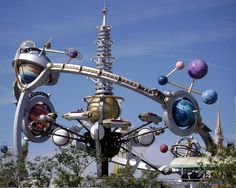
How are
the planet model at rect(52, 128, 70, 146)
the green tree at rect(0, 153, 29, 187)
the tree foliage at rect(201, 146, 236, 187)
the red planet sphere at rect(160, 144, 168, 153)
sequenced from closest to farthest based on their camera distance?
the tree foliage at rect(201, 146, 236, 187)
the green tree at rect(0, 153, 29, 187)
the planet model at rect(52, 128, 70, 146)
the red planet sphere at rect(160, 144, 168, 153)

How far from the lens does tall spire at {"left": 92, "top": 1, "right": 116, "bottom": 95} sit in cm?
5516

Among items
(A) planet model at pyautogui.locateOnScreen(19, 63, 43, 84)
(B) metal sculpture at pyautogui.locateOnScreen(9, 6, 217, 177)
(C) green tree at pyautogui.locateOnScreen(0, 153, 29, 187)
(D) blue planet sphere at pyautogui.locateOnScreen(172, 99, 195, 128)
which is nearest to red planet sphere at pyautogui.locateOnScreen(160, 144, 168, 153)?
(B) metal sculpture at pyautogui.locateOnScreen(9, 6, 217, 177)

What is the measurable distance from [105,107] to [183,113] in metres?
7.45

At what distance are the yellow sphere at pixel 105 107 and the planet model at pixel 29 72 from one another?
19.6 feet

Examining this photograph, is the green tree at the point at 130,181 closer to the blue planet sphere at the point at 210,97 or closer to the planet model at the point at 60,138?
the blue planet sphere at the point at 210,97

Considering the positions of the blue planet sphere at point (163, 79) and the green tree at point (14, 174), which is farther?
the blue planet sphere at point (163, 79)

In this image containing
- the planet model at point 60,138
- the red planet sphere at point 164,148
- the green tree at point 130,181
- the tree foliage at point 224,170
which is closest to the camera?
the tree foliage at point 224,170

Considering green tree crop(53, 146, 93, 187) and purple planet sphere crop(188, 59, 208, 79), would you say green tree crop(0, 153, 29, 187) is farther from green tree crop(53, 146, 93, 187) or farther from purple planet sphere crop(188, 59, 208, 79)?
purple planet sphere crop(188, 59, 208, 79)

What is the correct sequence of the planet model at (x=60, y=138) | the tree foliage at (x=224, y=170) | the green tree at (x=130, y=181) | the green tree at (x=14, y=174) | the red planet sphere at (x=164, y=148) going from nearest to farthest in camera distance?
the tree foliage at (x=224, y=170), the green tree at (x=130, y=181), the green tree at (x=14, y=174), the planet model at (x=60, y=138), the red planet sphere at (x=164, y=148)

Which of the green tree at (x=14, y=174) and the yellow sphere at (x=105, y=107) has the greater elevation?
the yellow sphere at (x=105, y=107)

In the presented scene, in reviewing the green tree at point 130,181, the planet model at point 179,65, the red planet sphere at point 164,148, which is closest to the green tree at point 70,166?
the green tree at point 130,181

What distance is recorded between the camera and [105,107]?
51938 mm

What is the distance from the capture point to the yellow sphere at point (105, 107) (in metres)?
51.9

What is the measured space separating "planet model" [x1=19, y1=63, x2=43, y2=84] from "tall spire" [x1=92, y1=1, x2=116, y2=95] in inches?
257
